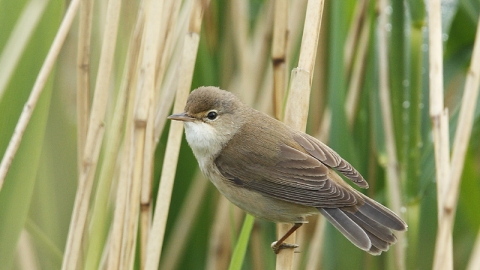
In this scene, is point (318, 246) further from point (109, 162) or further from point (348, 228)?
point (109, 162)

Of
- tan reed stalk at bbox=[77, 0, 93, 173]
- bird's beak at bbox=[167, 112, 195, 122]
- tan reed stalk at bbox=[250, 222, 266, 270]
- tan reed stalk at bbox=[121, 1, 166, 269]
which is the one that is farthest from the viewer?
tan reed stalk at bbox=[250, 222, 266, 270]

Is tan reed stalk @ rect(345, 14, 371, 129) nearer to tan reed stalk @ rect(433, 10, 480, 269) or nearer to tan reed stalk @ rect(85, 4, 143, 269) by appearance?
tan reed stalk @ rect(433, 10, 480, 269)

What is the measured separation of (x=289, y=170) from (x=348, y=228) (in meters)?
0.36

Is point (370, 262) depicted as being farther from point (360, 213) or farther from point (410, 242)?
point (360, 213)

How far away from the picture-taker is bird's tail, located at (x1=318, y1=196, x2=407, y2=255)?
213 cm

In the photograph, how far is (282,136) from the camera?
7.89 ft

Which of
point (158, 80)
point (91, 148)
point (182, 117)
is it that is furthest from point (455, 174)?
point (91, 148)

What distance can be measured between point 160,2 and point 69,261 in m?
1.05

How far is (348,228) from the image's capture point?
2182 mm

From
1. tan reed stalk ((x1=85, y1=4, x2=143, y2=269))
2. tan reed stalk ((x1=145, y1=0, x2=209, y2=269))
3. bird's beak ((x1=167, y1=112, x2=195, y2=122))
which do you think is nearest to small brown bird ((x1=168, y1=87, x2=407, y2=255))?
bird's beak ((x1=167, y1=112, x2=195, y2=122))

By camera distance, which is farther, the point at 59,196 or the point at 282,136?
the point at 59,196

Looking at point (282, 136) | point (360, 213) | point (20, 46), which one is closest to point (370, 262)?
point (360, 213)

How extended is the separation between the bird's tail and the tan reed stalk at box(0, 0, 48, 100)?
129 cm

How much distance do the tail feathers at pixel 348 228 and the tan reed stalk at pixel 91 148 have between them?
0.93 metres
